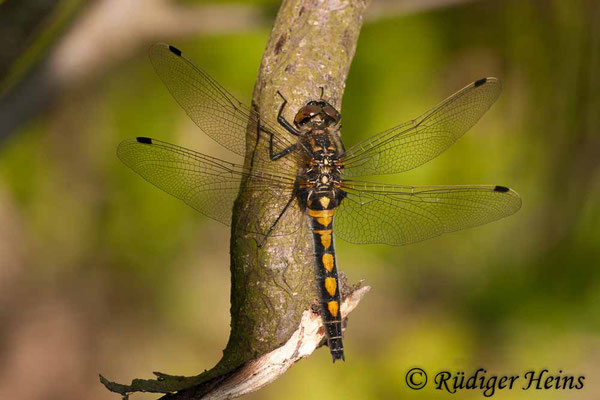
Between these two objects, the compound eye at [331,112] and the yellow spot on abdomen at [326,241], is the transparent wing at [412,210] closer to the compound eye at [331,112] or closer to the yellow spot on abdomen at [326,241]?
the yellow spot on abdomen at [326,241]

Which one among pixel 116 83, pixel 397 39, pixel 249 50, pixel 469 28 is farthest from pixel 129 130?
pixel 469 28

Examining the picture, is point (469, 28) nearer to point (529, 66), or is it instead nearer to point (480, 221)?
point (529, 66)

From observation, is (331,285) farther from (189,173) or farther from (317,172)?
(189,173)

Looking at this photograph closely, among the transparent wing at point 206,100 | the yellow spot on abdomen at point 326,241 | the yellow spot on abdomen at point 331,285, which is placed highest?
the transparent wing at point 206,100

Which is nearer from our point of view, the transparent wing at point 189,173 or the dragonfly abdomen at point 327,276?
the dragonfly abdomen at point 327,276

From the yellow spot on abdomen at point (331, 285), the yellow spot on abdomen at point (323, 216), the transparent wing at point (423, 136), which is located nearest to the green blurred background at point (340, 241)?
the transparent wing at point (423, 136)

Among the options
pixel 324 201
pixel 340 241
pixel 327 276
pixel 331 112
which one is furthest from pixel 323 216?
pixel 340 241
